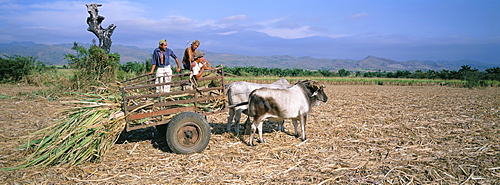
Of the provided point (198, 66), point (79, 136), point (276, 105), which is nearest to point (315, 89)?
point (276, 105)

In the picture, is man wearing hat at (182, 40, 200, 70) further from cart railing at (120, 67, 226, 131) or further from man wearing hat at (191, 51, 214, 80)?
cart railing at (120, 67, 226, 131)

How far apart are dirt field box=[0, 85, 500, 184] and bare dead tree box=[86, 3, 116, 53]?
19.1 feet

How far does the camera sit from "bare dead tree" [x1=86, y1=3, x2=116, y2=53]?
13.3 meters

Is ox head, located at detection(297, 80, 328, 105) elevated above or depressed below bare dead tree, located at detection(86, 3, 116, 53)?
below

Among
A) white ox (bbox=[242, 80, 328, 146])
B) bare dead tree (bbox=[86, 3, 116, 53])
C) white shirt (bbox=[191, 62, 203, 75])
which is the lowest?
white ox (bbox=[242, 80, 328, 146])

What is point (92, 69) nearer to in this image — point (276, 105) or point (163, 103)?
point (163, 103)

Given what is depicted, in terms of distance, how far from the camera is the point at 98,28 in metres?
13.6

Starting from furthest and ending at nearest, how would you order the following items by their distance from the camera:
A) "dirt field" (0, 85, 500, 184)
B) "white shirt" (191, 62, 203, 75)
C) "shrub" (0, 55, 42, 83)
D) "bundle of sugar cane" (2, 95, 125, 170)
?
"shrub" (0, 55, 42, 83) < "white shirt" (191, 62, 203, 75) < "bundle of sugar cane" (2, 95, 125, 170) < "dirt field" (0, 85, 500, 184)

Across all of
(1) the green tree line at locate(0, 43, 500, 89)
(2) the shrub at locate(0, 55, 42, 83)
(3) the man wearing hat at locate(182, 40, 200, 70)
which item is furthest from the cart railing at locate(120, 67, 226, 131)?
(2) the shrub at locate(0, 55, 42, 83)

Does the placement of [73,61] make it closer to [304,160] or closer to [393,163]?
[304,160]

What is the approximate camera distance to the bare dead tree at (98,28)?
13.3 metres

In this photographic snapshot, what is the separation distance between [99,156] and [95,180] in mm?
797

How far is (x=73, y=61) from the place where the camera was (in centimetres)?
1370

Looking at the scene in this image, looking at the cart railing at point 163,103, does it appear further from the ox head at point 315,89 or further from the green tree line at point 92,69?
the ox head at point 315,89
